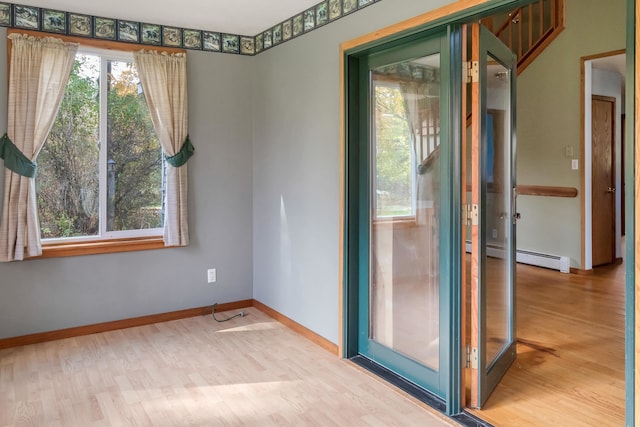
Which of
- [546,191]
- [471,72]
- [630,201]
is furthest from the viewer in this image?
[546,191]

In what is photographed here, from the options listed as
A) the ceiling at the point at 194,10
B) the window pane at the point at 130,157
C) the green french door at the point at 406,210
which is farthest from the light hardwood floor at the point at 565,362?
the window pane at the point at 130,157

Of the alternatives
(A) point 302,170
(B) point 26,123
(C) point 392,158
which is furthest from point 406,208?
(B) point 26,123

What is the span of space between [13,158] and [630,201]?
12.0 feet

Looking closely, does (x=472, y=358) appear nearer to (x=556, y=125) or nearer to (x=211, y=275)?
(x=211, y=275)

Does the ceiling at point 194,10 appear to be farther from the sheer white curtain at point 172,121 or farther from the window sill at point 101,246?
the window sill at point 101,246

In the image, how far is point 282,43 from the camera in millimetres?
3889

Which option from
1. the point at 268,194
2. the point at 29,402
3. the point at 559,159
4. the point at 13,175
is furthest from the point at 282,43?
the point at 559,159

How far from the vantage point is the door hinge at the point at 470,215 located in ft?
8.30

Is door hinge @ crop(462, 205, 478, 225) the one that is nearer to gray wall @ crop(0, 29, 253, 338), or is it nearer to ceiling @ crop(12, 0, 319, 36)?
ceiling @ crop(12, 0, 319, 36)

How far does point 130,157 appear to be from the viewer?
394 centimetres

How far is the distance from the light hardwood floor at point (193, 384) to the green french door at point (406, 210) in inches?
11.4

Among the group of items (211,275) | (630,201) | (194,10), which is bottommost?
(211,275)

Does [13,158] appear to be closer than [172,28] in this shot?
Yes

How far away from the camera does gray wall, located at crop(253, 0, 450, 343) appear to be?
3322 mm
